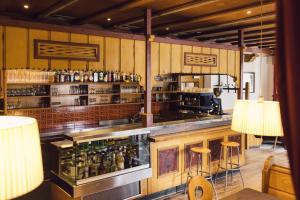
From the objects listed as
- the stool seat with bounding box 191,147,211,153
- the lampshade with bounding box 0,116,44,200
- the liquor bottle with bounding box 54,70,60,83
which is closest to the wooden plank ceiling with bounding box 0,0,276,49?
the liquor bottle with bounding box 54,70,60,83

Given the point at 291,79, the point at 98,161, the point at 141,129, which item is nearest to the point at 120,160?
the point at 98,161

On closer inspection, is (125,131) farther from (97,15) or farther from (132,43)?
(132,43)

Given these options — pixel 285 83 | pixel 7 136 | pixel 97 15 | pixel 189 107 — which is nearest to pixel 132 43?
pixel 97 15

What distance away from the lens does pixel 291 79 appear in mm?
581

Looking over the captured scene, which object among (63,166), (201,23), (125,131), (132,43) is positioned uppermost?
(201,23)

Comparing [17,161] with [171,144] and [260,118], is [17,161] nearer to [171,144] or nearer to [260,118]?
[260,118]

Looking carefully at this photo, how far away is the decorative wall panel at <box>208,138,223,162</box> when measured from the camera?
5.76 m

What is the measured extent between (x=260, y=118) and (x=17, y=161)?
178cm

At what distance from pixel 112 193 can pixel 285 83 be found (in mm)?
3969

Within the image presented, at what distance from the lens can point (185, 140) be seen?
17.2 feet

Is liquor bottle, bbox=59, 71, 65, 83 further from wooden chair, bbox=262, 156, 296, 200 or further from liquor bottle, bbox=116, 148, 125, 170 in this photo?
wooden chair, bbox=262, 156, 296, 200

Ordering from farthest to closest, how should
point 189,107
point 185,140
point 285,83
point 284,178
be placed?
point 189,107
point 185,140
point 284,178
point 285,83

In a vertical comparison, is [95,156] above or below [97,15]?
below

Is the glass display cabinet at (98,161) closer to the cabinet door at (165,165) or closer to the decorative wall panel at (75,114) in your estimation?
the cabinet door at (165,165)
